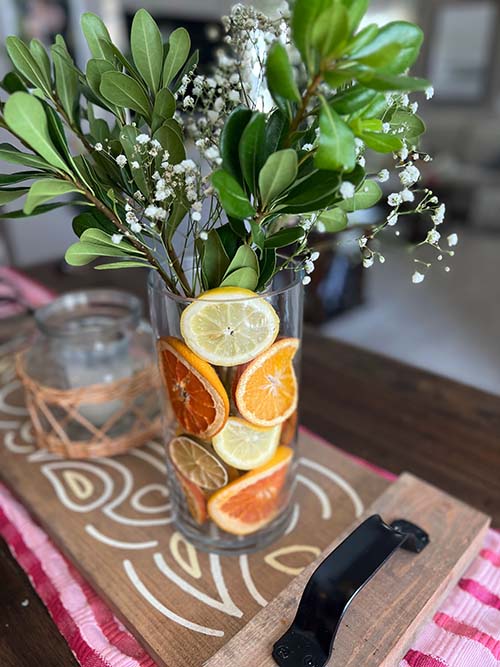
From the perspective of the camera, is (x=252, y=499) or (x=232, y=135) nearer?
(x=232, y=135)

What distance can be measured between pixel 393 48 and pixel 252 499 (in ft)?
1.36

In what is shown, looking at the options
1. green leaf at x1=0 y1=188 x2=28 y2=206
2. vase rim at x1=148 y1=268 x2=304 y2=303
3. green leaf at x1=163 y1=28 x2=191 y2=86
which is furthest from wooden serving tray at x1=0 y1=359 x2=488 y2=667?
green leaf at x1=163 y1=28 x2=191 y2=86

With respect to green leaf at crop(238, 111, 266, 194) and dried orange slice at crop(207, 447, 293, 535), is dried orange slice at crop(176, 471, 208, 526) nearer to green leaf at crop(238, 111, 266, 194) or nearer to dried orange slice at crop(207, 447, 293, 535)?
dried orange slice at crop(207, 447, 293, 535)

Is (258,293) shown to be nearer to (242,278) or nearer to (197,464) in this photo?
(242,278)

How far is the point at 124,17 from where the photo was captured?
3756mm

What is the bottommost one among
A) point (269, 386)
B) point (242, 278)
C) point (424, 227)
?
point (424, 227)

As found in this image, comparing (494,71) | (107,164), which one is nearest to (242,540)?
(107,164)

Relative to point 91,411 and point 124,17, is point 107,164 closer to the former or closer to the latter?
point 91,411

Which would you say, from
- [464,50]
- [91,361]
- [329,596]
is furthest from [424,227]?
[329,596]

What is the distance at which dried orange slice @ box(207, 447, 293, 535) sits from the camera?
0.52 m

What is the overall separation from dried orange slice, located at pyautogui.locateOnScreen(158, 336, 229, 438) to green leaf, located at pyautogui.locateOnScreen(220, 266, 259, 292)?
72 mm

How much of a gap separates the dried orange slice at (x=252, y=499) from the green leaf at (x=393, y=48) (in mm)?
366

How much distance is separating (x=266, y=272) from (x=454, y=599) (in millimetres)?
365

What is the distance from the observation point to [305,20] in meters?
0.32
